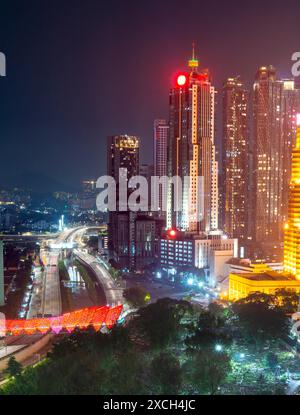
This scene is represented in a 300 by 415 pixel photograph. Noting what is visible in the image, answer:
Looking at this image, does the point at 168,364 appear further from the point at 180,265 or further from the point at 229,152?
the point at 229,152

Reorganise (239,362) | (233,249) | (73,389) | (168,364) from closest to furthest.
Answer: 1. (73,389)
2. (168,364)
3. (239,362)
4. (233,249)

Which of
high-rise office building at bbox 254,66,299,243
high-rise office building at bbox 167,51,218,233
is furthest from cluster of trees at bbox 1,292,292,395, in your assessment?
high-rise office building at bbox 254,66,299,243

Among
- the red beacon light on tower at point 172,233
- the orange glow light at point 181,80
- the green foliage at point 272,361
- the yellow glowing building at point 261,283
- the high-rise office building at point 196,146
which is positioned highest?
the orange glow light at point 181,80

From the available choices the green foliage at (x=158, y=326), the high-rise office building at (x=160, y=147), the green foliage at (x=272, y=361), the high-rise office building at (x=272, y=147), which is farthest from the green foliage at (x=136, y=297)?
the high-rise office building at (x=160, y=147)

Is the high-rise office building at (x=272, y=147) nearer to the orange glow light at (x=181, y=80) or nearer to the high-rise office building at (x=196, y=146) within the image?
the high-rise office building at (x=196, y=146)

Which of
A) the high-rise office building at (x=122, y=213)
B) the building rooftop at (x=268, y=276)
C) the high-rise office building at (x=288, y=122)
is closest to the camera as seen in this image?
the building rooftop at (x=268, y=276)

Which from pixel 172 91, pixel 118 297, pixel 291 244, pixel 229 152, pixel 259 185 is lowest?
pixel 118 297
